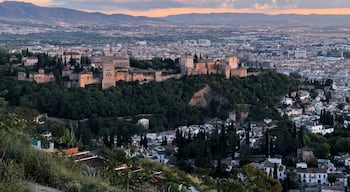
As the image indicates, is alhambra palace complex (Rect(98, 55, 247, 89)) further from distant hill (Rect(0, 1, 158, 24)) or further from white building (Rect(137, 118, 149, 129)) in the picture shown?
distant hill (Rect(0, 1, 158, 24))

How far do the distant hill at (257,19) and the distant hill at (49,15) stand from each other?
51.8 ft

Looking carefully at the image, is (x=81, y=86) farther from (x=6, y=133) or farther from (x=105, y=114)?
(x=6, y=133)

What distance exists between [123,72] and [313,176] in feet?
41.1

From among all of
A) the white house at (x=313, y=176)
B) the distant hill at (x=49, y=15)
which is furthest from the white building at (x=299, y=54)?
the distant hill at (x=49, y=15)

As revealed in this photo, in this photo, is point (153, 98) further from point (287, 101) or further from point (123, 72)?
point (287, 101)

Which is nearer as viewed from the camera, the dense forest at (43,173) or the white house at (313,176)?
the dense forest at (43,173)

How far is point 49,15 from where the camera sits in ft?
371

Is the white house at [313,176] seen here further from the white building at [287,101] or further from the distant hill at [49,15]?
the distant hill at [49,15]

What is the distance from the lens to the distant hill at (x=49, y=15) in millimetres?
108812

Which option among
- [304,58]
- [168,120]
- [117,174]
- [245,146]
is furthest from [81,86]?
[304,58]

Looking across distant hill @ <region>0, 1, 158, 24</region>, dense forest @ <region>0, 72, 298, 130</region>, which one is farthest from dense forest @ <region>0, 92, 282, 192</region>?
distant hill @ <region>0, 1, 158, 24</region>

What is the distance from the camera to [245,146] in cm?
1594

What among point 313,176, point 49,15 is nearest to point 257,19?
point 49,15

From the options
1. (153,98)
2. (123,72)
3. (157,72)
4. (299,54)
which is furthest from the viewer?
(299,54)
